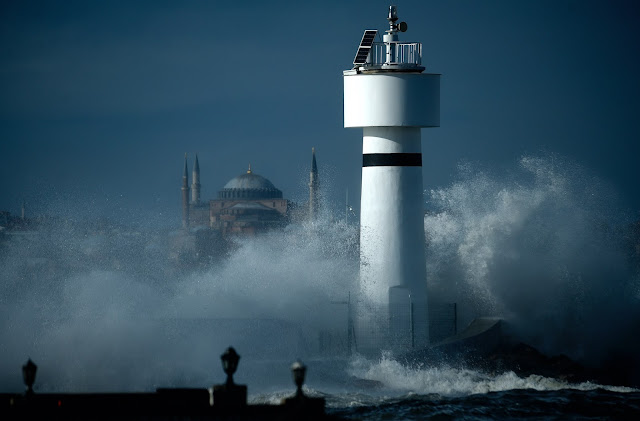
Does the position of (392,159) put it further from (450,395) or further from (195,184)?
(195,184)

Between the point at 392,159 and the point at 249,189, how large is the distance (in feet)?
475

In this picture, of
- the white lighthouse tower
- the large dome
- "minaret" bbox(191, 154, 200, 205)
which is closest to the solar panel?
the white lighthouse tower

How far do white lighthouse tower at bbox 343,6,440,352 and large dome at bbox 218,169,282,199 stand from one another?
14228 cm

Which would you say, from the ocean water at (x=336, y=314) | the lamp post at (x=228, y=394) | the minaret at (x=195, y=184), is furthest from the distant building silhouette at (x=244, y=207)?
the lamp post at (x=228, y=394)

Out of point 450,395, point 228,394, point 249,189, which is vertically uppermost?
point 249,189

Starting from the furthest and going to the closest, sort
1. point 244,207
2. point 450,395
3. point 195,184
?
point 195,184 → point 244,207 → point 450,395

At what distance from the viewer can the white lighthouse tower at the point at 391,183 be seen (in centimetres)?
2622

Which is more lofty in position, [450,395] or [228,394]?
[228,394]

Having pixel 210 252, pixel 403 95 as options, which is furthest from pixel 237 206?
pixel 403 95

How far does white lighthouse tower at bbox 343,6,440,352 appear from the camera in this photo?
86.0 ft

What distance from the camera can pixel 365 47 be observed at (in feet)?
86.9

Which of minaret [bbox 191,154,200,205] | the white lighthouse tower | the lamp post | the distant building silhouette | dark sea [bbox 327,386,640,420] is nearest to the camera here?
the lamp post

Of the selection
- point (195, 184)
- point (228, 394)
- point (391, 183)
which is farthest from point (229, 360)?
point (195, 184)

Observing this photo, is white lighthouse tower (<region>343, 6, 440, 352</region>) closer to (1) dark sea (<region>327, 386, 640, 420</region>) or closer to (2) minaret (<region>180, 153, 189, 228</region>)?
(1) dark sea (<region>327, 386, 640, 420</region>)
